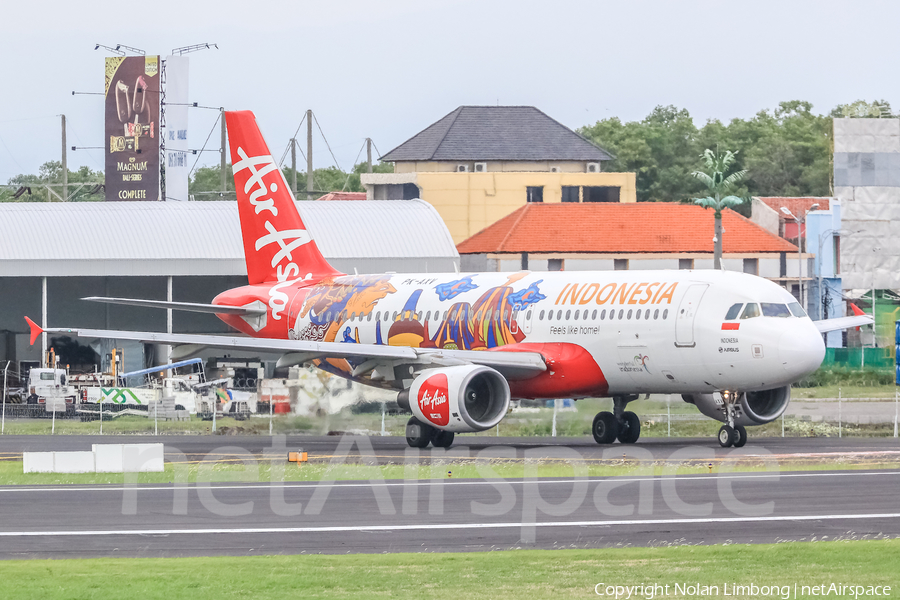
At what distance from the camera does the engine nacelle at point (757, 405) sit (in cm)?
3297

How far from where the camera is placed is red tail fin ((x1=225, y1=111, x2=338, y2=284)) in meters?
41.5

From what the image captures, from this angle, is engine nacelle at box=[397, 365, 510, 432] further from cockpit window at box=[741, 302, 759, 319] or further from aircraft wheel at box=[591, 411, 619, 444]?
cockpit window at box=[741, 302, 759, 319]

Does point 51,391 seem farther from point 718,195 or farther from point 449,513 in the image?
point 449,513

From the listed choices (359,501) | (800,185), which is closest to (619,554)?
(359,501)

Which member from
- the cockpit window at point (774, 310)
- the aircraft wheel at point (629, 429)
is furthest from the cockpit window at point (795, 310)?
the aircraft wheel at point (629, 429)

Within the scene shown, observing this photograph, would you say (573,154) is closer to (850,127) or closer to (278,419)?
(850,127)

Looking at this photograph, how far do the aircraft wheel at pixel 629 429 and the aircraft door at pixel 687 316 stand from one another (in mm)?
3922

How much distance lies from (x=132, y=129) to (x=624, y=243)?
3003cm

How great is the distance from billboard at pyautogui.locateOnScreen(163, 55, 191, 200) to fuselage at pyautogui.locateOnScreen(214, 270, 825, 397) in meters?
49.0

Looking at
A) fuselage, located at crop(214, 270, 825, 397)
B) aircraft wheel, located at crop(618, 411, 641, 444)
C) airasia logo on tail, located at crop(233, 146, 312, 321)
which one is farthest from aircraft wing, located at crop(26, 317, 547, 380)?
airasia logo on tail, located at crop(233, 146, 312, 321)

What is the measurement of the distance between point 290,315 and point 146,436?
16.9 feet

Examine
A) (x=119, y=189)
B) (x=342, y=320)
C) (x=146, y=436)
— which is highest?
(x=119, y=189)

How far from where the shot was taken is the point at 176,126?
86312mm

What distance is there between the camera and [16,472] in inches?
1072
